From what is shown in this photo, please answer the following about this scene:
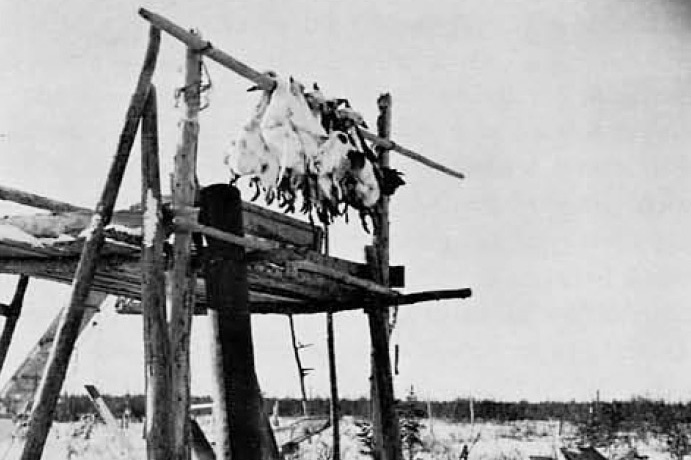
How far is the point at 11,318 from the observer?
712 cm

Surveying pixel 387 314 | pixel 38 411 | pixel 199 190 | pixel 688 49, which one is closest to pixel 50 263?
pixel 199 190

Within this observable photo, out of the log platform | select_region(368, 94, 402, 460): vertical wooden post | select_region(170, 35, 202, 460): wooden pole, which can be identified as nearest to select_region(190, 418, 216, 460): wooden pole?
the log platform

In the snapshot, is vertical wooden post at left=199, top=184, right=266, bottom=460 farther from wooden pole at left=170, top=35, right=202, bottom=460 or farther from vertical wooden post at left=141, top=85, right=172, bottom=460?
vertical wooden post at left=141, top=85, right=172, bottom=460

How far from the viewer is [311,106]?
21.7 ft

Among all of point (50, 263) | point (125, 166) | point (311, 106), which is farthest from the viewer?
point (311, 106)

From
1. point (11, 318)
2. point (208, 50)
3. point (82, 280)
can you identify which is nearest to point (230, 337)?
point (82, 280)

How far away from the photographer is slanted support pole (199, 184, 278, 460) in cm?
533

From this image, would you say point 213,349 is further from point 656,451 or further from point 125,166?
point 656,451

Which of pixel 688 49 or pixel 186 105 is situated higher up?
pixel 688 49

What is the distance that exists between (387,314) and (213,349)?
2.75 meters

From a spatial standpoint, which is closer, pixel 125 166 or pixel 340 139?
pixel 125 166

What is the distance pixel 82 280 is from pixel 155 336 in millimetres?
462

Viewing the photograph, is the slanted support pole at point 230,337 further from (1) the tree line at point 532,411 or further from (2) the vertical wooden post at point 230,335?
(1) the tree line at point 532,411

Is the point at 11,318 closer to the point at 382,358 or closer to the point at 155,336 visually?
the point at 155,336
